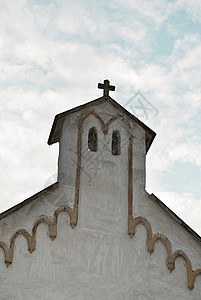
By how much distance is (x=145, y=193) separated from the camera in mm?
12461

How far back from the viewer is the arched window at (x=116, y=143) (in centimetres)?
1287

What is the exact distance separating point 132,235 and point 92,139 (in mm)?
2713

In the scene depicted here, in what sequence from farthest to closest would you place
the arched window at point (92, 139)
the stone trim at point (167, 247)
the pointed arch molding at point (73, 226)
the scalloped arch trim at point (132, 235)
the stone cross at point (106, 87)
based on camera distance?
the stone cross at point (106, 87)
the arched window at point (92, 139)
the stone trim at point (167, 247)
the pointed arch molding at point (73, 226)
the scalloped arch trim at point (132, 235)

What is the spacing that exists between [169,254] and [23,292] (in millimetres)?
3494

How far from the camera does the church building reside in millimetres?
11031

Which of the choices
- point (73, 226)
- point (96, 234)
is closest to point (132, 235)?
point (96, 234)

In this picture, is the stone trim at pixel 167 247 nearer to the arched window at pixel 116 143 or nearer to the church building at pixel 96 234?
the church building at pixel 96 234

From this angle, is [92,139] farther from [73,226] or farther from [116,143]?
[73,226]

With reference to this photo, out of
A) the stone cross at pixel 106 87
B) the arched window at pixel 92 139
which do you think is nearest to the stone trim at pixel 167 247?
the arched window at pixel 92 139

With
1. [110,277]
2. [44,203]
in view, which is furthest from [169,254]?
[44,203]

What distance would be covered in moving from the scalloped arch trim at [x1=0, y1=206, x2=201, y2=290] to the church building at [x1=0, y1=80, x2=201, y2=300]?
2 cm

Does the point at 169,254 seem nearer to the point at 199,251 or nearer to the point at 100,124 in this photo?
the point at 199,251

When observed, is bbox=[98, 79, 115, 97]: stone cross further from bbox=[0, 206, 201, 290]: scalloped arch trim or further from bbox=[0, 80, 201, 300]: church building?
bbox=[0, 206, 201, 290]: scalloped arch trim

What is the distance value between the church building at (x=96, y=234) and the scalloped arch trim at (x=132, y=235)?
0.02 metres
